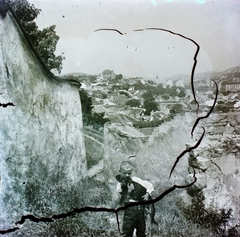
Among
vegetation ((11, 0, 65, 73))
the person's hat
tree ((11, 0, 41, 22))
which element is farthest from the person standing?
tree ((11, 0, 41, 22))

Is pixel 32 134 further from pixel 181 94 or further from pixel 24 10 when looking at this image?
pixel 181 94

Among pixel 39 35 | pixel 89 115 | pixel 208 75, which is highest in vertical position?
pixel 39 35

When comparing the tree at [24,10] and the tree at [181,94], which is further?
the tree at [181,94]

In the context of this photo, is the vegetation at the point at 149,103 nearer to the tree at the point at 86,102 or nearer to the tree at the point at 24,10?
the tree at the point at 86,102


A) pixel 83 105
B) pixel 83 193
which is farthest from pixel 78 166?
pixel 83 105

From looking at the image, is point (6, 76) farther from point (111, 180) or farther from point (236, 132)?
point (236, 132)

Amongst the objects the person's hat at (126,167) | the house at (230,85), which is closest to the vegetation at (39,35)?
the person's hat at (126,167)

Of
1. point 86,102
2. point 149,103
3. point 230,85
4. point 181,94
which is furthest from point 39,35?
point 230,85

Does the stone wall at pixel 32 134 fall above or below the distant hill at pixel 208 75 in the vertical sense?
below
